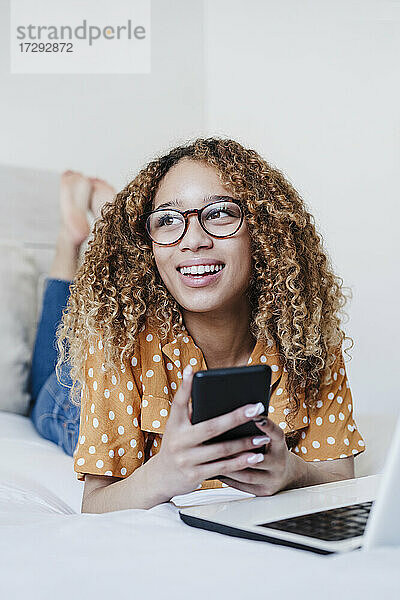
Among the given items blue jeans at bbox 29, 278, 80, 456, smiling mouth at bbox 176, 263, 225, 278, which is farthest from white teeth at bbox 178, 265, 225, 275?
blue jeans at bbox 29, 278, 80, 456

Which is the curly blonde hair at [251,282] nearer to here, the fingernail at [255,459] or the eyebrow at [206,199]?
the eyebrow at [206,199]

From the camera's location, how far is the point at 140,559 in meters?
0.62

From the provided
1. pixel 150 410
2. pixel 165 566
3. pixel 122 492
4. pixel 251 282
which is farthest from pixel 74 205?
pixel 165 566

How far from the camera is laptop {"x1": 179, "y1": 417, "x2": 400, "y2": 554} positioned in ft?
2.05

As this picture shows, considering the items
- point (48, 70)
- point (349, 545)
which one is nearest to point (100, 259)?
point (349, 545)

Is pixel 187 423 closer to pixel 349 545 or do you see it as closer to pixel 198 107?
pixel 349 545

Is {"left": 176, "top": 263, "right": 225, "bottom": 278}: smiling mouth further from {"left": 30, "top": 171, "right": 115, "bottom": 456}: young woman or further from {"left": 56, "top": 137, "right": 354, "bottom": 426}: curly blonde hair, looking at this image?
{"left": 30, "top": 171, "right": 115, "bottom": 456}: young woman

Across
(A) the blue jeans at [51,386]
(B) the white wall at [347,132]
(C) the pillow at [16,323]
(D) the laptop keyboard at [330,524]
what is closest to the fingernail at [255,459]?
(D) the laptop keyboard at [330,524]

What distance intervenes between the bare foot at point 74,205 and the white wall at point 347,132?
0.58 metres

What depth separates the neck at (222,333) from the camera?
128 centimetres

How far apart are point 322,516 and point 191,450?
0.18 meters

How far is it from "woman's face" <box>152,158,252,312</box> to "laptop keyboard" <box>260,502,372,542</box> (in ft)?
1.48

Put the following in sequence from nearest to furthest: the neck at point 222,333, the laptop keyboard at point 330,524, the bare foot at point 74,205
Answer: the laptop keyboard at point 330,524
the neck at point 222,333
the bare foot at point 74,205

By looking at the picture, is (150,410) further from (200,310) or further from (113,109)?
(113,109)
